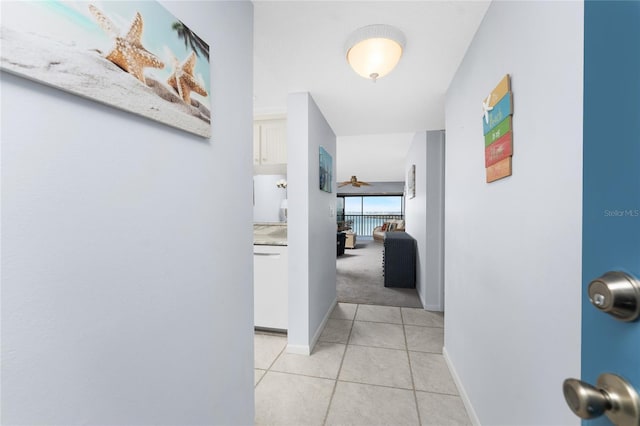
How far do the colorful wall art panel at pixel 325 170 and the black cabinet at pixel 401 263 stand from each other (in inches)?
66.7

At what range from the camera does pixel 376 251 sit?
23.4 ft

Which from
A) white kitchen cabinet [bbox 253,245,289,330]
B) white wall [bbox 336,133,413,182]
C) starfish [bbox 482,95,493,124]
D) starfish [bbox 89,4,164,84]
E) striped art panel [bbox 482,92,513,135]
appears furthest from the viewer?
white wall [bbox 336,133,413,182]

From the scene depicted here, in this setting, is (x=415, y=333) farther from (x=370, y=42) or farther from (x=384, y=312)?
(x=370, y=42)

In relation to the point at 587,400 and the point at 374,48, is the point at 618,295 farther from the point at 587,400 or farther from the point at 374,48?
the point at 374,48

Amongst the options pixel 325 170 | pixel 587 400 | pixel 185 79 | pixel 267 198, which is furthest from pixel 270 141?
pixel 587 400

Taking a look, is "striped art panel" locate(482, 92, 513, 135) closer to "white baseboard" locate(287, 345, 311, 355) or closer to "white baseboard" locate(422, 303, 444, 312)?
"white baseboard" locate(287, 345, 311, 355)

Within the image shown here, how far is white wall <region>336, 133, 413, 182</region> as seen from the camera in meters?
4.12

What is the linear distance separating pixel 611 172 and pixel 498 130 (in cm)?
83

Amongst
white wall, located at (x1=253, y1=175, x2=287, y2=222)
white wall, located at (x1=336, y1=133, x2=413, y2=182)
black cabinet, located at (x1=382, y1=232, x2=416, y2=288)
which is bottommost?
black cabinet, located at (x1=382, y1=232, x2=416, y2=288)

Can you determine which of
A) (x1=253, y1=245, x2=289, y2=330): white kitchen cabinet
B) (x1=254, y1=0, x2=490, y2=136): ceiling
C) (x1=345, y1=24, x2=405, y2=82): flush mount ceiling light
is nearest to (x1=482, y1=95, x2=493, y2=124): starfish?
(x1=254, y1=0, x2=490, y2=136): ceiling

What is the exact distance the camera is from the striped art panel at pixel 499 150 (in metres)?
1.03

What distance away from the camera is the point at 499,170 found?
112 centimetres

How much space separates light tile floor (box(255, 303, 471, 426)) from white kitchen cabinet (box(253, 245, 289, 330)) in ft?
0.54

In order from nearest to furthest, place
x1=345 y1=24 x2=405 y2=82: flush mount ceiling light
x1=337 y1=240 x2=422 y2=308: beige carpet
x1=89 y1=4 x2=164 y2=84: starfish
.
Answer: x1=89 y1=4 x2=164 y2=84: starfish
x1=345 y1=24 x2=405 y2=82: flush mount ceiling light
x1=337 y1=240 x2=422 y2=308: beige carpet
